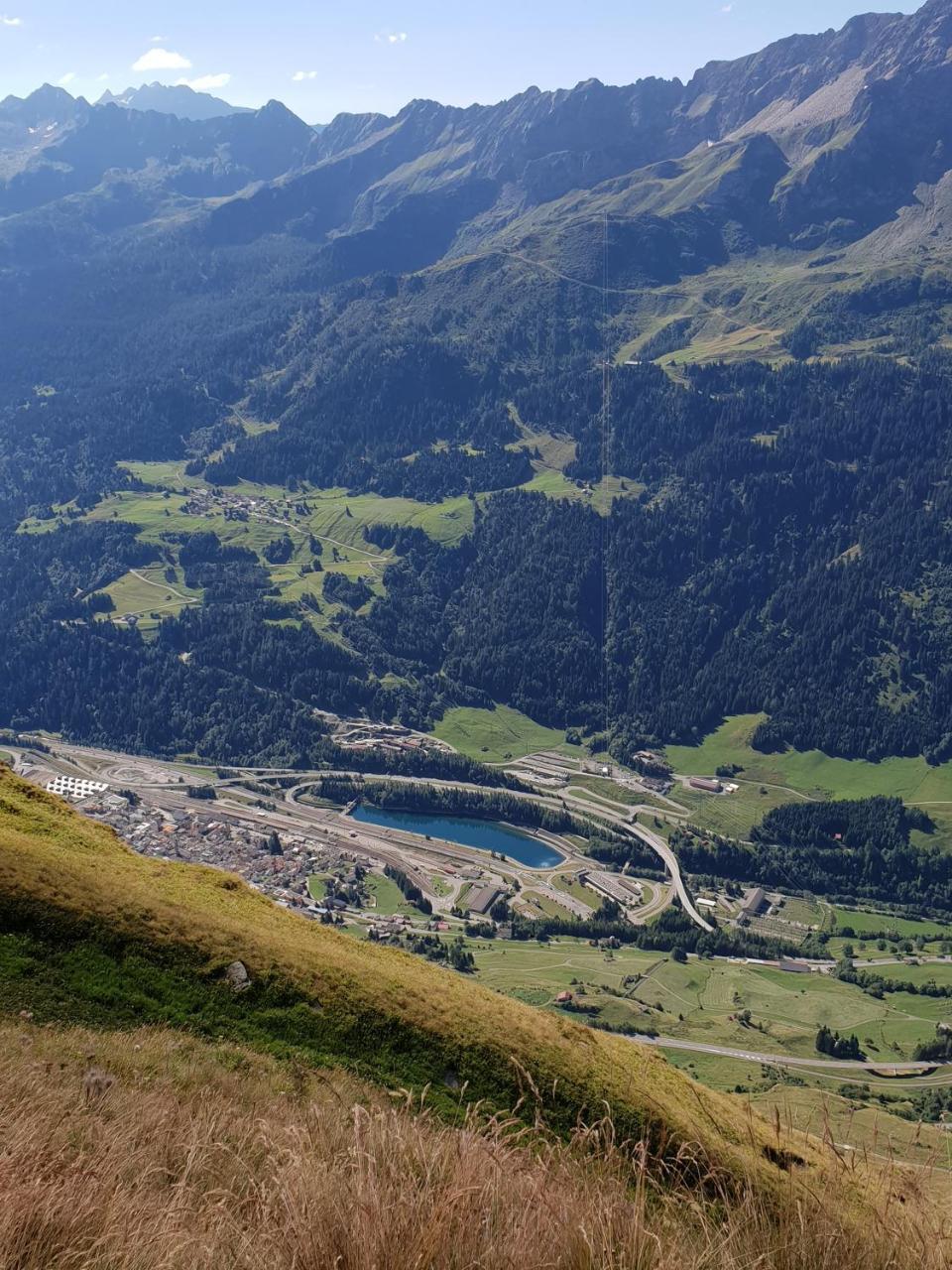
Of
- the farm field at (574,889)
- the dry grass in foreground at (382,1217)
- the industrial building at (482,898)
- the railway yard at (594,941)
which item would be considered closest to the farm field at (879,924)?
the railway yard at (594,941)

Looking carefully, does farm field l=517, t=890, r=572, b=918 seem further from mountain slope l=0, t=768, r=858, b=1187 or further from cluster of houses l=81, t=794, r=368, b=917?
mountain slope l=0, t=768, r=858, b=1187

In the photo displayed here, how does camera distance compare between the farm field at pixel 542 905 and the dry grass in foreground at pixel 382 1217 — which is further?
the farm field at pixel 542 905

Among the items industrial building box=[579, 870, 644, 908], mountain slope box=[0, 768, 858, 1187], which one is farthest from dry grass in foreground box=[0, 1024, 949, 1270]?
industrial building box=[579, 870, 644, 908]

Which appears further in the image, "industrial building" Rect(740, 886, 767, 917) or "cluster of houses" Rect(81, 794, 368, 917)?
"industrial building" Rect(740, 886, 767, 917)

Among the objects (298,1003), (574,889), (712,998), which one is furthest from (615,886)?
(298,1003)

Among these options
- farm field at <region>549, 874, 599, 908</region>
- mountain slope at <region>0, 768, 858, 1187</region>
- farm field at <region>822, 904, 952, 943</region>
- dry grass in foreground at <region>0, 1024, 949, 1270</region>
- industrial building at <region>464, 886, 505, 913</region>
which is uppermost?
dry grass in foreground at <region>0, 1024, 949, 1270</region>

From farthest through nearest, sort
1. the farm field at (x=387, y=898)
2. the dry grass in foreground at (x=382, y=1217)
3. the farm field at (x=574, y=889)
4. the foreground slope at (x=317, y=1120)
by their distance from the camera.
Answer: the farm field at (x=574, y=889) → the farm field at (x=387, y=898) → the foreground slope at (x=317, y=1120) → the dry grass in foreground at (x=382, y=1217)

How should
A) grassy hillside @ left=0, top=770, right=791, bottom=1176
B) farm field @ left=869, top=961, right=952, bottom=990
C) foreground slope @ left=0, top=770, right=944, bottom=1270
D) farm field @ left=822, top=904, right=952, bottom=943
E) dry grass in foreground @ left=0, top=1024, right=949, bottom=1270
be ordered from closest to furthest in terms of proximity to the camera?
1. dry grass in foreground @ left=0, top=1024, right=949, bottom=1270
2. foreground slope @ left=0, top=770, right=944, bottom=1270
3. grassy hillside @ left=0, top=770, right=791, bottom=1176
4. farm field @ left=869, top=961, right=952, bottom=990
5. farm field @ left=822, top=904, right=952, bottom=943

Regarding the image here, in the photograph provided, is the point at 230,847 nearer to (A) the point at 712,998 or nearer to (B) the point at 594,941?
→ (B) the point at 594,941

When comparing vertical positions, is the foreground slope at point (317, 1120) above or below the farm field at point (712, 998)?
above

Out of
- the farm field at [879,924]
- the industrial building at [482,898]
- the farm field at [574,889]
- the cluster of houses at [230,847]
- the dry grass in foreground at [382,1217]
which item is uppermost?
the dry grass in foreground at [382,1217]

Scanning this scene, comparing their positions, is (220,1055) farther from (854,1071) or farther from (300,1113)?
(854,1071)

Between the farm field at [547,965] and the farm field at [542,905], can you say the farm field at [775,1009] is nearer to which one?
the farm field at [547,965]
